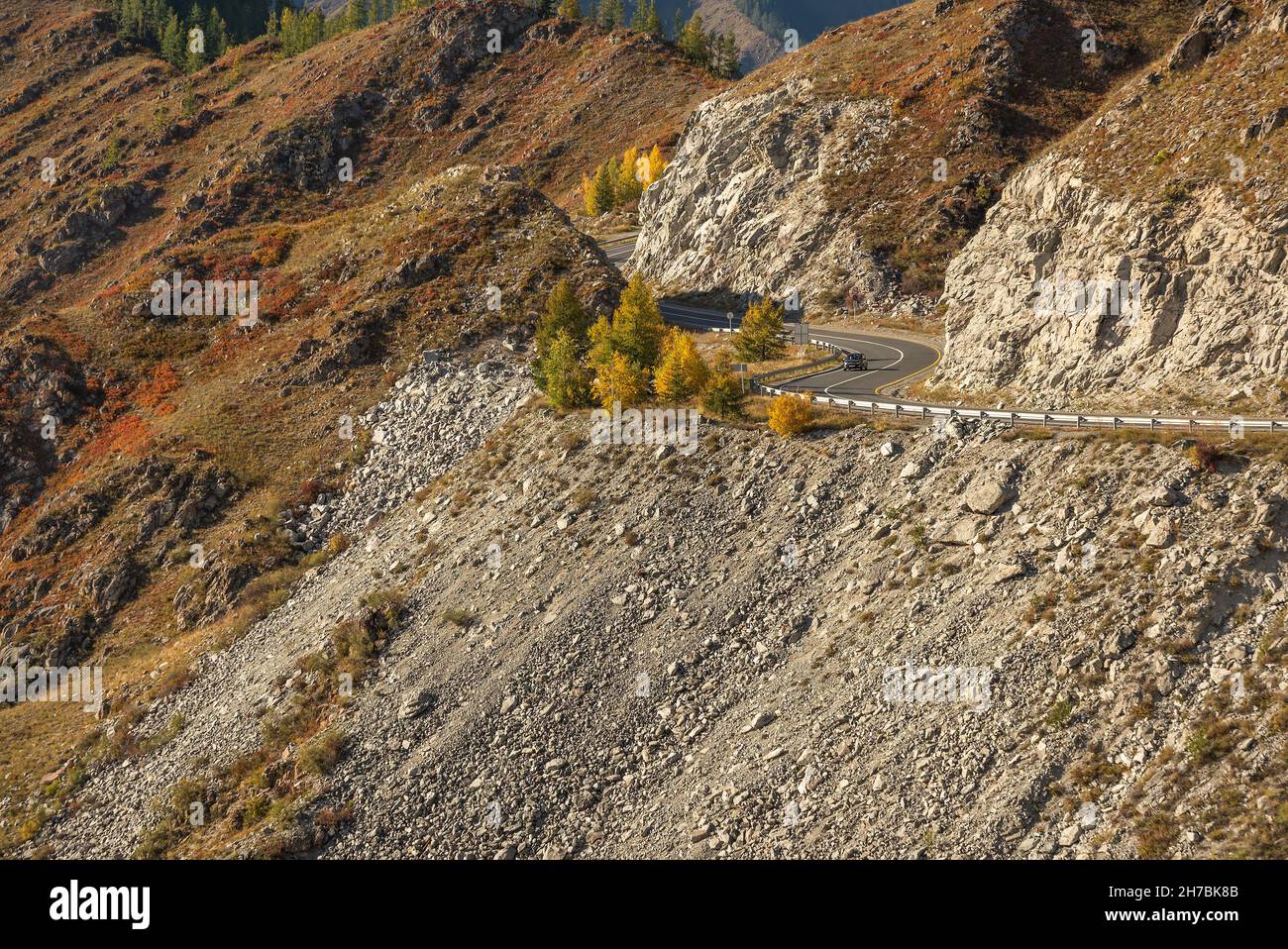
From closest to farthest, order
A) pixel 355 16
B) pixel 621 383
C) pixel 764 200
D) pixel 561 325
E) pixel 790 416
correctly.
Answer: pixel 790 416
pixel 621 383
pixel 561 325
pixel 764 200
pixel 355 16

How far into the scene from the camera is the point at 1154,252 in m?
40.1

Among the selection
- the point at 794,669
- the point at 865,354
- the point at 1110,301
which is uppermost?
the point at 1110,301

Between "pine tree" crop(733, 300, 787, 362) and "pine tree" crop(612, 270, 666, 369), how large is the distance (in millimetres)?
7939

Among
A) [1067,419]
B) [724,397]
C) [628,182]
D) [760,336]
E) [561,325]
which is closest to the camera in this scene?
[1067,419]

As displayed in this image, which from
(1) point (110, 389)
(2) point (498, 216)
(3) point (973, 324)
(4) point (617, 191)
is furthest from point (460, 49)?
(3) point (973, 324)

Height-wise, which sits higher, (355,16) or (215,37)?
(355,16)

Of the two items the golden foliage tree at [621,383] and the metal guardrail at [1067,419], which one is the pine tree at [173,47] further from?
the metal guardrail at [1067,419]

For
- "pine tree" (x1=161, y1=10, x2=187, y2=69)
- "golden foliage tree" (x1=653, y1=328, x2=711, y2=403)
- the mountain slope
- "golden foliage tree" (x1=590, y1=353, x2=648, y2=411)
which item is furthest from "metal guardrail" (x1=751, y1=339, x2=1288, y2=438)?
"pine tree" (x1=161, y1=10, x2=187, y2=69)

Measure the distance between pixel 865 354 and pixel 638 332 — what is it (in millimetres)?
16582

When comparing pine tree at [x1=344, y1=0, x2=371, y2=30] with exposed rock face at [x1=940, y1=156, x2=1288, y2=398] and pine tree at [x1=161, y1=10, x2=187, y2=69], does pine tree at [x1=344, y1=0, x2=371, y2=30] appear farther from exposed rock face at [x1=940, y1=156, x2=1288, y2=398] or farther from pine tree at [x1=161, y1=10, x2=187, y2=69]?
exposed rock face at [x1=940, y1=156, x2=1288, y2=398]

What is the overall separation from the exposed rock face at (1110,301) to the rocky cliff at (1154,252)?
6 cm

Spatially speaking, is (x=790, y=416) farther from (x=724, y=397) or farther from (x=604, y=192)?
(x=604, y=192)

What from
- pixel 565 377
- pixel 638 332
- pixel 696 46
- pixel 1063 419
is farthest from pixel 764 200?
pixel 696 46

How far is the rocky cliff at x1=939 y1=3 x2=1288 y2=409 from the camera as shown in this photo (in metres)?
36.9
